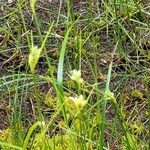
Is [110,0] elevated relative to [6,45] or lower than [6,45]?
elevated

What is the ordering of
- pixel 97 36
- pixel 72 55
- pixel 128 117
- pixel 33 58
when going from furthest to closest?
pixel 97 36
pixel 72 55
pixel 128 117
pixel 33 58

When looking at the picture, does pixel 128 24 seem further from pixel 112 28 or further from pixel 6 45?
pixel 6 45

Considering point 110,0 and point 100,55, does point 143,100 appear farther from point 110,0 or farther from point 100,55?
point 110,0

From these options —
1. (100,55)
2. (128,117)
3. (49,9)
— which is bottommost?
(128,117)

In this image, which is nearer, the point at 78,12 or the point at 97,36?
the point at 97,36

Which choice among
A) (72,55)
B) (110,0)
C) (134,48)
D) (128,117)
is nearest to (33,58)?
(128,117)

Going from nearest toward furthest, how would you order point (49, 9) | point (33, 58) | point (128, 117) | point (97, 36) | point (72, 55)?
point (33, 58) < point (128, 117) < point (72, 55) < point (97, 36) < point (49, 9)

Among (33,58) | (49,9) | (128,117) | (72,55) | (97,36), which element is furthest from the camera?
(49,9)

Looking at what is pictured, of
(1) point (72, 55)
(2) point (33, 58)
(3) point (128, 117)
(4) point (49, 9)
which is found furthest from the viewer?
(4) point (49, 9)

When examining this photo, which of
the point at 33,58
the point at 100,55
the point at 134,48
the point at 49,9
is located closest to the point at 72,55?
the point at 100,55
